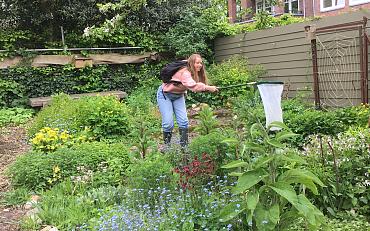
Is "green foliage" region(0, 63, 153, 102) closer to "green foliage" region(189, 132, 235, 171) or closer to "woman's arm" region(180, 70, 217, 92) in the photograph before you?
"woman's arm" region(180, 70, 217, 92)

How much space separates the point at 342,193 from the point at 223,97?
269 inches

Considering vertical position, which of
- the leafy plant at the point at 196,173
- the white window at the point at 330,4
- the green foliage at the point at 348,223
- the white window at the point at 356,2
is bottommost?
the green foliage at the point at 348,223

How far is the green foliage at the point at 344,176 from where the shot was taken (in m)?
3.46

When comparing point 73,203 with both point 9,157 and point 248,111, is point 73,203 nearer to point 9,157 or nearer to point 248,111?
point 248,111

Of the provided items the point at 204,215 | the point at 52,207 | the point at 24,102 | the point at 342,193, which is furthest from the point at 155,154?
the point at 24,102

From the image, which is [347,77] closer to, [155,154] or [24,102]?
[155,154]

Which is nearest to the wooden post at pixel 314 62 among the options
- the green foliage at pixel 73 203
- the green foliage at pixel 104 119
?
the green foliage at pixel 104 119

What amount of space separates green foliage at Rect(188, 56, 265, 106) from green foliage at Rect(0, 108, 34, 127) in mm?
4086

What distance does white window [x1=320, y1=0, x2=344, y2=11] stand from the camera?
54.5ft

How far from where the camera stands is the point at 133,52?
12141 millimetres

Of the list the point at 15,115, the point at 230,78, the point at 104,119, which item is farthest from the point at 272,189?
the point at 15,115

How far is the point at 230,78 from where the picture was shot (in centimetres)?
983

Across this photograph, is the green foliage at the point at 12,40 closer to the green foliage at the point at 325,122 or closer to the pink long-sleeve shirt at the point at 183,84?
the pink long-sleeve shirt at the point at 183,84

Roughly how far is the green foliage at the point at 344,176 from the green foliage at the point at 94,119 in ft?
12.3
